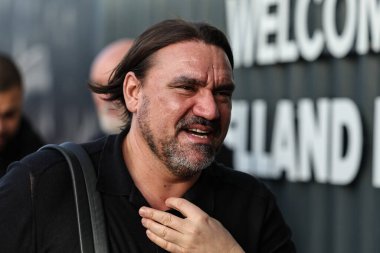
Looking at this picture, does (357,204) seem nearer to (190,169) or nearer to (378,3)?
(378,3)

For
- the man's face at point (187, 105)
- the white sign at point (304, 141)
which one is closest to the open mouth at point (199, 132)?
the man's face at point (187, 105)

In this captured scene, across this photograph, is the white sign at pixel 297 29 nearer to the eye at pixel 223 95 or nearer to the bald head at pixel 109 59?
the bald head at pixel 109 59

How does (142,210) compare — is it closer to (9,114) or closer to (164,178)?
(164,178)

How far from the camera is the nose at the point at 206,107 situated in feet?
8.34

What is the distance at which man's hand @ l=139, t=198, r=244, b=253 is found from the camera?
2.43m

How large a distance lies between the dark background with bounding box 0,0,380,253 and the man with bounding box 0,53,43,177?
1464 millimetres

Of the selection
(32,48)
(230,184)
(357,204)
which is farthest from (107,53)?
(32,48)

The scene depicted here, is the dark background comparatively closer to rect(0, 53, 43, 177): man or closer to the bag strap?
rect(0, 53, 43, 177): man

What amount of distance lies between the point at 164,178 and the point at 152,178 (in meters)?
0.04

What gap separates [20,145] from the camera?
446 cm

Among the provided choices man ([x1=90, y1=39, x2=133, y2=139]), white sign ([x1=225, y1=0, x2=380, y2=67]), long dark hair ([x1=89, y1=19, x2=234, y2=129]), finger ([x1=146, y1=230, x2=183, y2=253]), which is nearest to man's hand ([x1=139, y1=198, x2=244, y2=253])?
finger ([x1=146, y1=230, x2=183, y2=253])

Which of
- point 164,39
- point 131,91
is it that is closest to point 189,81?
point 164,39

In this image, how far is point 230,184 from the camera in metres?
2.83

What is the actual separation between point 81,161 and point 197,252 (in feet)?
1.57
